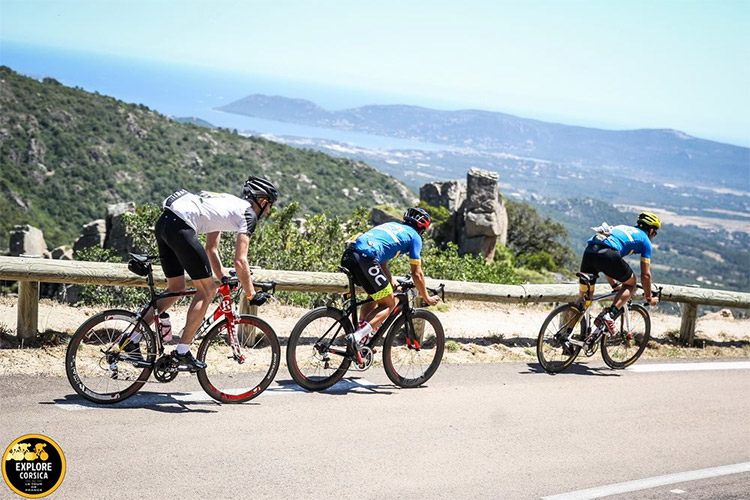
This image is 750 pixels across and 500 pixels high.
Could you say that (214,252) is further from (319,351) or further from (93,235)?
(93,235)

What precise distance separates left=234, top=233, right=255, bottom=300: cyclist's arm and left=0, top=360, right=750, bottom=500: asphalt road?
1.09 m

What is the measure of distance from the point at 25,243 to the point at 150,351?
114ft

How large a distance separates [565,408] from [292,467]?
133 inches

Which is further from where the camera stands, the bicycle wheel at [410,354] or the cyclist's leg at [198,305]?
the bicycle wheel at [410,354]

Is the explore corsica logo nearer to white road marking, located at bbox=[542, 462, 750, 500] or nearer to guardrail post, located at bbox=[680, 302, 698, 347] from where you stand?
white road marking, located at bbox=[542, 462, 750, 500]

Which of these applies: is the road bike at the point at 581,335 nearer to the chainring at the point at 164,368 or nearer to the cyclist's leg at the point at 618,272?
the cyclist's leg at the point at 618,272

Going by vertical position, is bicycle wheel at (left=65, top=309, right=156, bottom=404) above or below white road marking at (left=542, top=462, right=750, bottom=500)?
above

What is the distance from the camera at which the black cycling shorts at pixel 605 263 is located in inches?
350

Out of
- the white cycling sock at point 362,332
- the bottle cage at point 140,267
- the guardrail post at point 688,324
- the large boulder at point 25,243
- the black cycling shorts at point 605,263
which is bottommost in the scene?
the large boulder at point 25,243

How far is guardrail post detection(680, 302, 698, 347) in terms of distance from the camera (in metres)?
11.2

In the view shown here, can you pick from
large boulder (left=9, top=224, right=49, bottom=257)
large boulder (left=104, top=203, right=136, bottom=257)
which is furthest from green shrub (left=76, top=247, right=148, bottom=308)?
large boulder (left=9, top=224, right=49, bottom=257)

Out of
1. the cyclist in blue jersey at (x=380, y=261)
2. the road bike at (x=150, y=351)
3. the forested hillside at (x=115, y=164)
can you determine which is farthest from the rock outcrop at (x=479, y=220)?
the road bike at (x=150, y=351)

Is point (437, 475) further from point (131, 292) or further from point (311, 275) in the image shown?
point (131, 292)

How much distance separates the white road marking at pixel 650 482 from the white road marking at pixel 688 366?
9.60 ft
